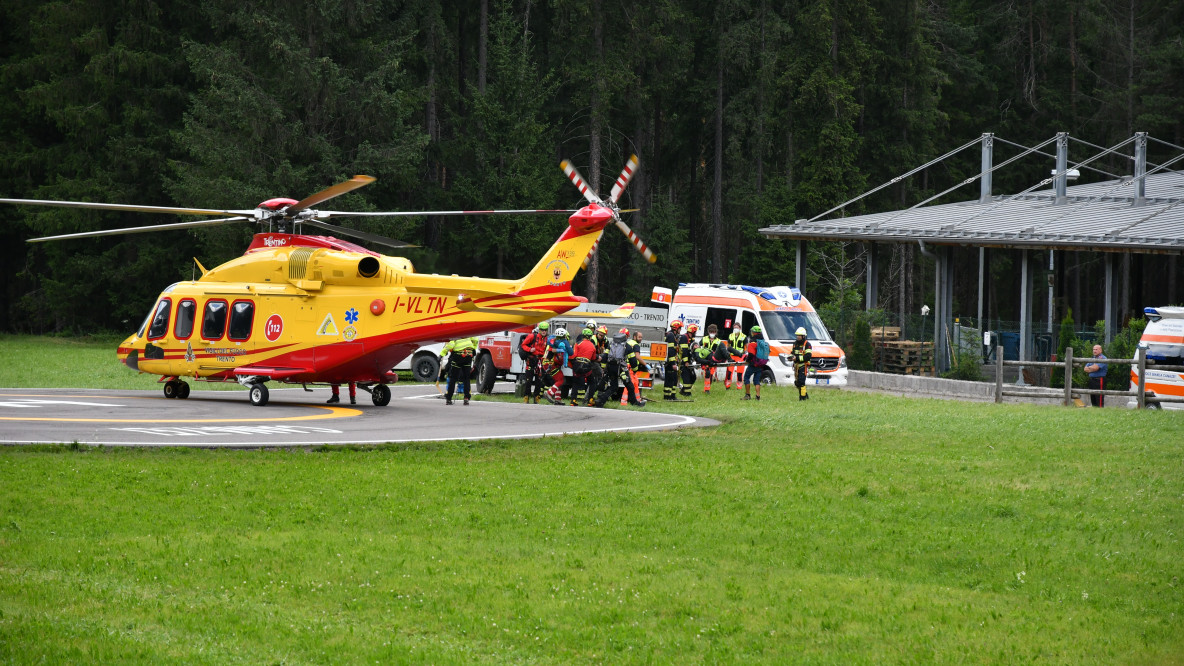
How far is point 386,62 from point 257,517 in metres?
42.3

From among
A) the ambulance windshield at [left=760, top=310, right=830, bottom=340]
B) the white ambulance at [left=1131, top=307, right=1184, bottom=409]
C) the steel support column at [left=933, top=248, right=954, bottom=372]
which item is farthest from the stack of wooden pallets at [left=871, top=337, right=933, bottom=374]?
the white ambulance at [left=1131, top=307, right=1184, bottom=409]

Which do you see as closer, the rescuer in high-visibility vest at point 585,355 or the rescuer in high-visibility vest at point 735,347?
the rescuer in high-visibility vest at point 585,355

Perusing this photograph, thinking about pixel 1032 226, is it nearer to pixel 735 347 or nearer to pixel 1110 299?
pixel 1110 299

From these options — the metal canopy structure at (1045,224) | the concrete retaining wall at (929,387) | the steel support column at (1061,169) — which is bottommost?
the concrete retaining wall at (929,387)

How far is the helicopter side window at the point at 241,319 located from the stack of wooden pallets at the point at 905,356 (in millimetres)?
20400

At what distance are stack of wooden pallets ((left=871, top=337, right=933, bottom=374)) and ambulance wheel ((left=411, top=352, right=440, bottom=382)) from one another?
13.4 m

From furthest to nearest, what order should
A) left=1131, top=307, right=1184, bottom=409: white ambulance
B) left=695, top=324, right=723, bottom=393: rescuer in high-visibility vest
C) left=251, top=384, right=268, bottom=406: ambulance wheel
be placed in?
left=695, top=324, right=723, bottom=393: rescuer in high-visibility vest → left=1131, top=307, right=1184, bottom=409: white ambulance → left=251, top=384, right=268, bottom=406: ambulance wheel

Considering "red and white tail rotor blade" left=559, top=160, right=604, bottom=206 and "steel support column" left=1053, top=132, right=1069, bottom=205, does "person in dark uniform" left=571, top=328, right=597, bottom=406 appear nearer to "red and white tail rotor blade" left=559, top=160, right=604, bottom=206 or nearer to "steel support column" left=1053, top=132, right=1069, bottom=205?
"red and white tail rotor blade" left=559, top=160, right=604, bottom=206

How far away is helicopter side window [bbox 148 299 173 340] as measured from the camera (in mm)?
22922

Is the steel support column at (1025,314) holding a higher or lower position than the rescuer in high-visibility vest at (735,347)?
higher

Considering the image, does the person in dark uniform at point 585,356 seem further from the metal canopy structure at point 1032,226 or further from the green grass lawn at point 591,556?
the metal canopy structure at point 1032,226

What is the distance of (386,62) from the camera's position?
50.8 m

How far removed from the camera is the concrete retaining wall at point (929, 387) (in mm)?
28859

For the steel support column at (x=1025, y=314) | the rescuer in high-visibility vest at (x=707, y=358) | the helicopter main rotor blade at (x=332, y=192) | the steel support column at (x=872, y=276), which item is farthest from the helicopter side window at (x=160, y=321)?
the steel support column at (x=872, y=276)
